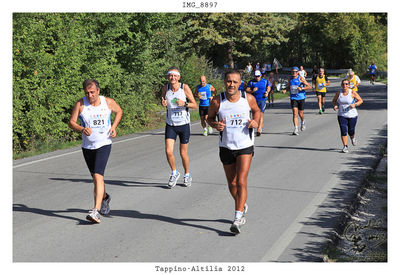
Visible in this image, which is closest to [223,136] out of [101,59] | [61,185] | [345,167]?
[61,185]

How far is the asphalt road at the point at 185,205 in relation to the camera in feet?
20.9

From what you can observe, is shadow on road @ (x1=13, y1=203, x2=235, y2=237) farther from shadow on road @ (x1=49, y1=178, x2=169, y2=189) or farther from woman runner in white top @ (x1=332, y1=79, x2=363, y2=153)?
woman runner in white top @ (x1=332, y1=79, x2=363, y2=153)

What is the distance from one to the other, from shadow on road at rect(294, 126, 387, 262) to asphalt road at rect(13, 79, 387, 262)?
0.02 m

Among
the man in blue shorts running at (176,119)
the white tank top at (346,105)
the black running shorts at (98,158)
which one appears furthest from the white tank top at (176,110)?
the white tank top at (346,105)

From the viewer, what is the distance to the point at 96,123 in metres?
7.54

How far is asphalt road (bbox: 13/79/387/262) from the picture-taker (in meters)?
6.36

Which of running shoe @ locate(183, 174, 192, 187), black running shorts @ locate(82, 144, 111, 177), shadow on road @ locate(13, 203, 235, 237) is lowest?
shadow on road @ locate(13, 203, 235, 237)

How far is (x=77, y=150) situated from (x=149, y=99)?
669 cm

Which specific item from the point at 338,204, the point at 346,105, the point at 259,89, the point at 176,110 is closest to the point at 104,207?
the point at 176,110

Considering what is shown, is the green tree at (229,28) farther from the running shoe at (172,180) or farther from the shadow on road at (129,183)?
the running shoe at (172,180)

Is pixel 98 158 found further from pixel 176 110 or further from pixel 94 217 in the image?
pixel 176 110

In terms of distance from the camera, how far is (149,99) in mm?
20516

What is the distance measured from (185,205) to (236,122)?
203 centimetres

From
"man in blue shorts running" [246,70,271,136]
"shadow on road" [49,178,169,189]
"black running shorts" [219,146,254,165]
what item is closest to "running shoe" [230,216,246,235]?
"black running shorts" [219,146,254,165]
